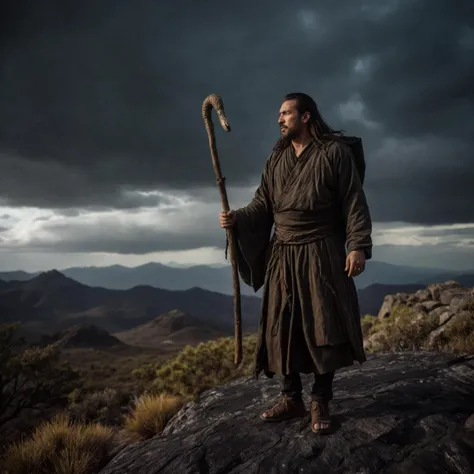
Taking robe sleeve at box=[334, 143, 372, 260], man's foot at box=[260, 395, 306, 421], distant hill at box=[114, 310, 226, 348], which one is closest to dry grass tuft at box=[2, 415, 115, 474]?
man's foot at box=[260, 395, 306, 421]

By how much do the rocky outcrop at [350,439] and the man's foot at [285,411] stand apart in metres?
0.07

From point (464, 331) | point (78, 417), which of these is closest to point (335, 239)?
point (464, 331)

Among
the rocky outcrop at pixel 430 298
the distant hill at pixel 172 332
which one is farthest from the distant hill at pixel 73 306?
the rocky outcrop at pixel 430 298

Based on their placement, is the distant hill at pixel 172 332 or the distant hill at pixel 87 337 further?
the distant hill at pixel 172 332

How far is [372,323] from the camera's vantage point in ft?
54.2

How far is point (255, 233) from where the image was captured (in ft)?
15.4

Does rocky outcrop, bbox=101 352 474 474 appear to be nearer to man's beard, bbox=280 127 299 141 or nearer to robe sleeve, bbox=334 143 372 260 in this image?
robe sleeve, bbox=334 143 372 260

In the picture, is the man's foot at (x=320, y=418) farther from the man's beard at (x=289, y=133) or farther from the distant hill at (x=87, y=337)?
the distant hill at (x=87, y=337)

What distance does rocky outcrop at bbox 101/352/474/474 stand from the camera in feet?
11.8

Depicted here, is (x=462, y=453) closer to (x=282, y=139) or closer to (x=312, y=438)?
(x=312, y=438)

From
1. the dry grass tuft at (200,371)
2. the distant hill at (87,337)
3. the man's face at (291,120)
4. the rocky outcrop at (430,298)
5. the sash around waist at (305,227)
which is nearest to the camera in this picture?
the sash around waist at (305,227)

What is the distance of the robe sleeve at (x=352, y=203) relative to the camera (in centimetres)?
401

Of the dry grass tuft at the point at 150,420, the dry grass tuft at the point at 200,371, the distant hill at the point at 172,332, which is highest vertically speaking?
the dry grass tuft at the point at 150,420

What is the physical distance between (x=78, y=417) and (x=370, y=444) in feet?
31.4
